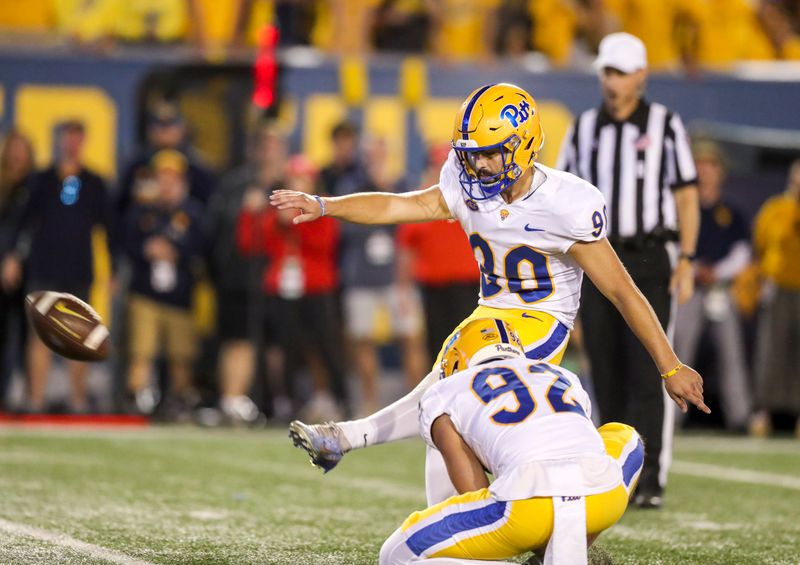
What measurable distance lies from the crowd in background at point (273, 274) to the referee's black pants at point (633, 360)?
3.26m

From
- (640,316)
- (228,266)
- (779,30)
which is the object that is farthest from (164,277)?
(640,316)

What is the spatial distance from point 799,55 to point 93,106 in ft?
18.1

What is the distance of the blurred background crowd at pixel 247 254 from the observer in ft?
31.0

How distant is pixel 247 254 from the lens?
9.57 m

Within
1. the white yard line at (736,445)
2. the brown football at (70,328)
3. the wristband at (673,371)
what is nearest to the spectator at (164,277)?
the white yard line at (736,445)

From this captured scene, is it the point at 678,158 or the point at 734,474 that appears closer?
the point at 678,158

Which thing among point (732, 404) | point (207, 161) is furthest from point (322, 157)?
point (732, 404)

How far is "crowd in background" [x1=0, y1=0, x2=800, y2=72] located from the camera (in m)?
10.3

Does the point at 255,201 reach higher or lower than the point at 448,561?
higher

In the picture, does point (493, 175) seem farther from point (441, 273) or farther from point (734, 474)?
point (441, 273)

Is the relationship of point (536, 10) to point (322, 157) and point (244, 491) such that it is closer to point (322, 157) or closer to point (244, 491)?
point (322, 157)

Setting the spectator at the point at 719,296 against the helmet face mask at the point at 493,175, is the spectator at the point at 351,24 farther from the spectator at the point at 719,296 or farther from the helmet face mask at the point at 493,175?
the helmet face mask at the point at 493,175

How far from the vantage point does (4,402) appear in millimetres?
9773

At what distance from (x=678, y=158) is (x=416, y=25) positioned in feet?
17.1
